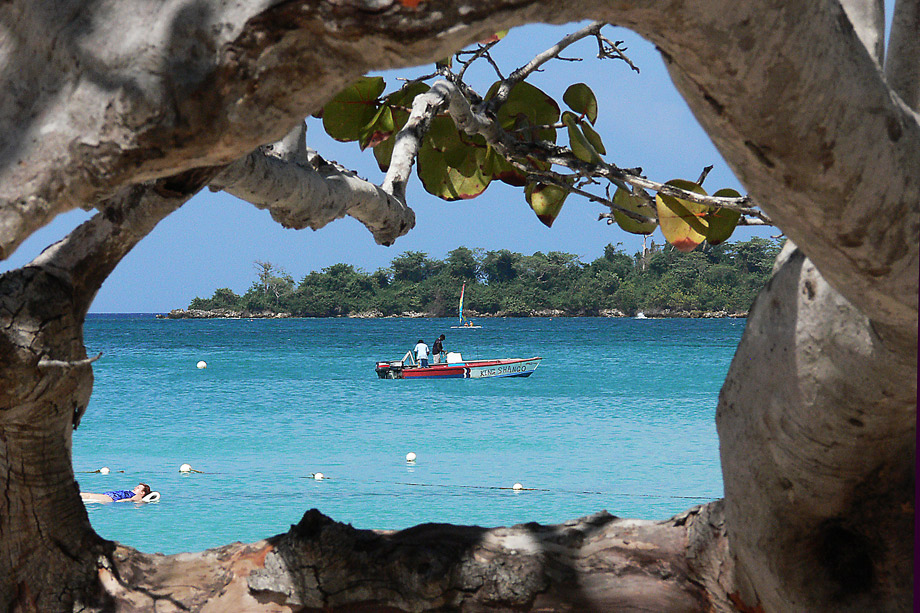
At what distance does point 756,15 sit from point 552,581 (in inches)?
48.8

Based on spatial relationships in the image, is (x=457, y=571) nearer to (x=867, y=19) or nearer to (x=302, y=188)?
(x=302, y=188)

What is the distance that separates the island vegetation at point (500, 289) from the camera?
55.1 metres

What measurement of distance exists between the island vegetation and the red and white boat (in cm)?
3065

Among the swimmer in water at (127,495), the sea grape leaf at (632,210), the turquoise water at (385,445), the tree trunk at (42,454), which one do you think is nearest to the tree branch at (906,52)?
the sea grape leaf at (632,210)

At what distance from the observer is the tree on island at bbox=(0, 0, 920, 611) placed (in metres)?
0.64

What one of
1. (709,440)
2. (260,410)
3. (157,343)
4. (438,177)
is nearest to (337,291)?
(157,343)

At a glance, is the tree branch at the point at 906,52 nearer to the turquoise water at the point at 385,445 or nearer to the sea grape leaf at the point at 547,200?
the sea grape leaf at the point at 547,200

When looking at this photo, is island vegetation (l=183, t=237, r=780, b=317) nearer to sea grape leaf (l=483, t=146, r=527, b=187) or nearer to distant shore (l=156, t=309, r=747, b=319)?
distant shore (l=156, t=309, r=747, b=319)

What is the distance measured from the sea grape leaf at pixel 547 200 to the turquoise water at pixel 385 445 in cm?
577

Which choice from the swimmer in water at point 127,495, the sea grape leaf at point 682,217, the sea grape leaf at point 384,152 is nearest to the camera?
the sea grape leaf at point 682,217

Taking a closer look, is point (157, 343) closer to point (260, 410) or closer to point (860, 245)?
point (260, 410)

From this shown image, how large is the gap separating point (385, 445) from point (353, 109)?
11860 mm

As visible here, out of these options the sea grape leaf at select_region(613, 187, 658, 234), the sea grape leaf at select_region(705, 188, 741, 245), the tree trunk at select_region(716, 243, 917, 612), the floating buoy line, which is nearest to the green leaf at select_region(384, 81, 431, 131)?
the sea grape leaf at select_region(613, 187, 658, 234)

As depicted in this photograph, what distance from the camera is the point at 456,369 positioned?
2150 cm
